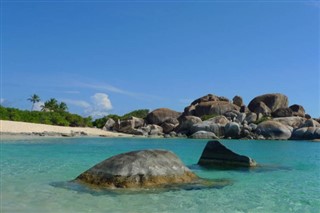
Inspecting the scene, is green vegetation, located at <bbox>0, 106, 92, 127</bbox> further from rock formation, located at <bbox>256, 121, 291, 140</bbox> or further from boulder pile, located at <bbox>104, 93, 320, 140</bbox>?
rock formation, located at <bbox>256, 121, 291, 140</bbox>

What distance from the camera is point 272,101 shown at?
70.8 meters

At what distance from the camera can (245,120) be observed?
64938mm

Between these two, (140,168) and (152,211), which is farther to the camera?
(140,168)

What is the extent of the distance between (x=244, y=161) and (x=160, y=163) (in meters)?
6.41

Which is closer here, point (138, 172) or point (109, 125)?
point (138, 172)

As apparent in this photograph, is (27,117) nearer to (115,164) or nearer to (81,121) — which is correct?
(81,121)

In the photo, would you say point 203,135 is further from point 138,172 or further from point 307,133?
point 138,172

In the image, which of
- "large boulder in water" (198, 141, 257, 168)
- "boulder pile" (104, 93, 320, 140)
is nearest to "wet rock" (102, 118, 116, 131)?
"boulder pile" (104, 93, 320, 140)

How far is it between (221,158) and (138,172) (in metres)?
7.13

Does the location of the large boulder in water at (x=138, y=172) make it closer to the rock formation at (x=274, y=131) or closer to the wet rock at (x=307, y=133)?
the rock formation at (x=274, y=131)

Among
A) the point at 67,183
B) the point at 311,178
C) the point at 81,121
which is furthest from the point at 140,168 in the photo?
the point at 81,121

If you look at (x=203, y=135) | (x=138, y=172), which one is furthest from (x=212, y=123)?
(x=138, y=172)

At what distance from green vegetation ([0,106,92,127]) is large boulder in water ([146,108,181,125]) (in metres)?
14.9

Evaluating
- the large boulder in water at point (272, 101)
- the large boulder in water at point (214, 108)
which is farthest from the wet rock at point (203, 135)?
the large boulder in water at point (272, 101)
